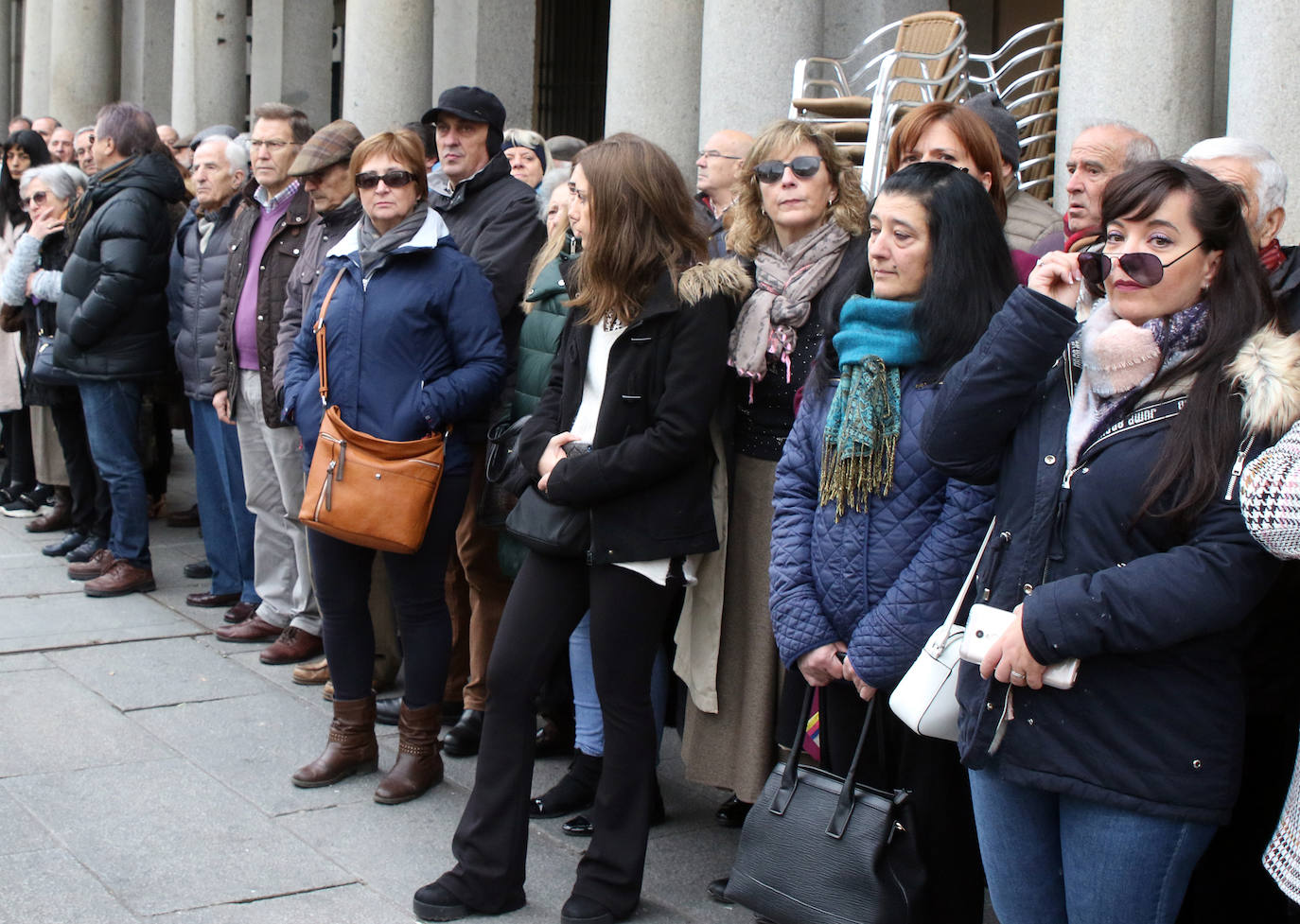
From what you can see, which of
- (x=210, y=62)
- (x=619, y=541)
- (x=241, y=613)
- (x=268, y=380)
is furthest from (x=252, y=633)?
(x=210, y=62)

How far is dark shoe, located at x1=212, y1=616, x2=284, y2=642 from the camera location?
21.9ft

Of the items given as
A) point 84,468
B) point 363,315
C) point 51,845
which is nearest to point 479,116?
point 363,315

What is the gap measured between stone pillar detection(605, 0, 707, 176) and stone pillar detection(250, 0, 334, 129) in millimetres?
7251

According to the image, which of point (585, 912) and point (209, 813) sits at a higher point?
point (585, 912)

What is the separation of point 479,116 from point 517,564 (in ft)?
5.65

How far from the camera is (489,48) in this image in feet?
40.7

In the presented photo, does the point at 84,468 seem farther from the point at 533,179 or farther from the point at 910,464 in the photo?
the point at 910,464

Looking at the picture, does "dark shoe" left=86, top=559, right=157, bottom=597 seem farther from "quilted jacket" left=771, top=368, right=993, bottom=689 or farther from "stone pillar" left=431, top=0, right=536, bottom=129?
"stone pillar" left=431, top=0, right=536, bottom=129

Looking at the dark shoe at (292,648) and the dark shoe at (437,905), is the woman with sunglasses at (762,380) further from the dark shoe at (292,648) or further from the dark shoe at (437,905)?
the dark shoe at (292,648)

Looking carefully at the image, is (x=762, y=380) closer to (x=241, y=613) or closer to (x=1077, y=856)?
(x=1077, y=856)

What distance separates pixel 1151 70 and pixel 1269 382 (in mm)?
3233

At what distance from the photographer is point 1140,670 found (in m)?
2.59

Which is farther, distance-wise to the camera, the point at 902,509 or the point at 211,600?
the point at 211,600

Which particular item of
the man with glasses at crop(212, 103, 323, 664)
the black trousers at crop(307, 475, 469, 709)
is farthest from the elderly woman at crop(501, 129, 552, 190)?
the black trousers at crop(307, 475, 469, 709)
